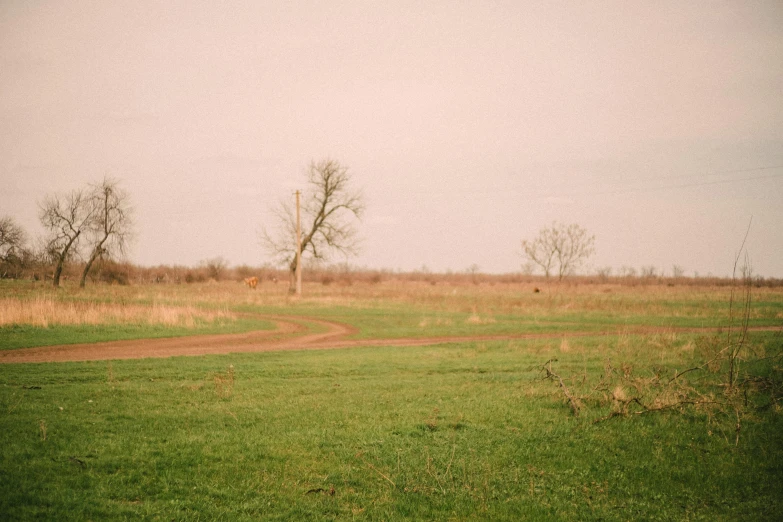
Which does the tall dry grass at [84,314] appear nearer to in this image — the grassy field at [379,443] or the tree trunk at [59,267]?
the tree trunk at [59,267]

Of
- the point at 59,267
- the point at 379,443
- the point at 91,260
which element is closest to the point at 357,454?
the point at 379,443

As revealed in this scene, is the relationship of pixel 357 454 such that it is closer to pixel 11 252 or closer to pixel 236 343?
pixel 236 343

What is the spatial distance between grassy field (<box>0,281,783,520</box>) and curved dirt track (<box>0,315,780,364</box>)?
1.97m

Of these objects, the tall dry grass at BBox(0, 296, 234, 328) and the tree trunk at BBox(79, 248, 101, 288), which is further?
the tree trunk at BBox(79, 248, 101, 288)

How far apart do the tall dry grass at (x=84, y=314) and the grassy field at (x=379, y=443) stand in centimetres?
843

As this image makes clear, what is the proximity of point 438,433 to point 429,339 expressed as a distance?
13997 millimetres

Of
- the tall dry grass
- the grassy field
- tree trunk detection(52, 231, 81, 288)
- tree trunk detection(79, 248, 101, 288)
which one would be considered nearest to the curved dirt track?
the grassy field

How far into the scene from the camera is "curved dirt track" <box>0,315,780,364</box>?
49.0 ft

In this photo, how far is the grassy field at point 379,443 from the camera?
5684 mm

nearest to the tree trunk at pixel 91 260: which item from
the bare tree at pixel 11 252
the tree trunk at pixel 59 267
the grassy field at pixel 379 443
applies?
the tree trunk at pixel 59 267

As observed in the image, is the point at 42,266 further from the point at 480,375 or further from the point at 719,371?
the point at 719,371

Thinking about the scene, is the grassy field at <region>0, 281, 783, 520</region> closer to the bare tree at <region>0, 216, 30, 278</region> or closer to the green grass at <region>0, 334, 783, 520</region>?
the green grass at <region>0, 334, 783, 520</region>

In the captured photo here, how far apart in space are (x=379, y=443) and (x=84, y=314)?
19.2 m

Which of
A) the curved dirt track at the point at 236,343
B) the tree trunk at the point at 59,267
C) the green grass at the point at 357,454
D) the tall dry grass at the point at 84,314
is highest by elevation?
the tree trunk at the point at 59,267
